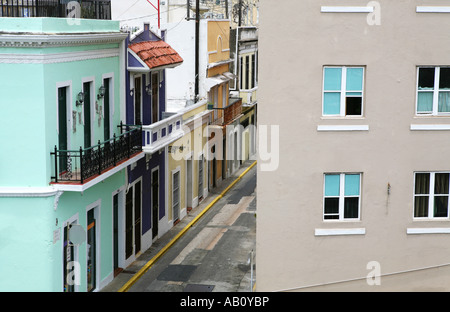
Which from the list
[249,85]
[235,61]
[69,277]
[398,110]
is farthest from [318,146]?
[249,85]

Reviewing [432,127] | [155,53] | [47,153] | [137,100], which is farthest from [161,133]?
[432,127]

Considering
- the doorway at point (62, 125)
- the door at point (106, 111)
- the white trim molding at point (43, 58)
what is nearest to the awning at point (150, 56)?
the door at point (106, 111)

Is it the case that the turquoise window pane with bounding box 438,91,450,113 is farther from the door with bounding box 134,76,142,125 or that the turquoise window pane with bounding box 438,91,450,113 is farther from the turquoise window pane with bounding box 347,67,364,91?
the door with bounding box 134,76,142,125

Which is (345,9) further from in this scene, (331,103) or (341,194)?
(341,194)

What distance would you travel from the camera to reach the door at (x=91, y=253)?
22.8 m

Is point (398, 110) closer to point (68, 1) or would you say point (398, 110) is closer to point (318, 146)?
point (318, 146)

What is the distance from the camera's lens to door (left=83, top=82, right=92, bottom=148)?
22.3 meters

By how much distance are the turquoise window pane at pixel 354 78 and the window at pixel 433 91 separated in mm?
1336

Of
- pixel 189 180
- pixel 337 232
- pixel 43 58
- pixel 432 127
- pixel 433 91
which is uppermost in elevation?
pixel 43 58

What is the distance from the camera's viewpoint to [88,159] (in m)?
20.6

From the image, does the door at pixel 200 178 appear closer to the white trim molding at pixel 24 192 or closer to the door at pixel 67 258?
the door at pixel 67 258

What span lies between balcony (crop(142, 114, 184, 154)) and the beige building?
950cm

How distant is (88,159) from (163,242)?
33.7 ft
